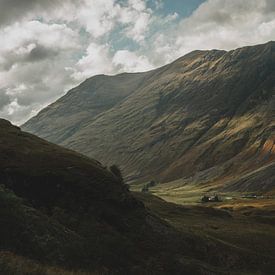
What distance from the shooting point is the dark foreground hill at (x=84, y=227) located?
3059 cm

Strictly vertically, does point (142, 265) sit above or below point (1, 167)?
below

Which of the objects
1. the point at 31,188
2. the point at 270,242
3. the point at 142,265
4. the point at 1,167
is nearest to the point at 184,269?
the point at 142,265

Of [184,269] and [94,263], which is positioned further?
[184,269]

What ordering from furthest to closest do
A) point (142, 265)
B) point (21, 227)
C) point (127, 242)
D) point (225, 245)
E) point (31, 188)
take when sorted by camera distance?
point (225, 245)
point (31, 188)
point (127, 242)
point (142, 265)
point (21, 227)

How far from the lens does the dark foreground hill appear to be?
30.6 m

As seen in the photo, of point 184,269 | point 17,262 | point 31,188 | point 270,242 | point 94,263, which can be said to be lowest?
point 270,242

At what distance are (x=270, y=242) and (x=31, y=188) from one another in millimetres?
34256

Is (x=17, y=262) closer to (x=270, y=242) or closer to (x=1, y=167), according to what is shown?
(x=1, y=167)

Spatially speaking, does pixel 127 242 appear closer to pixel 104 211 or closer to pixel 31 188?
pixel 104 211

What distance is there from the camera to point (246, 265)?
146 ft

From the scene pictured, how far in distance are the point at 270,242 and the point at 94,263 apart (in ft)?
114

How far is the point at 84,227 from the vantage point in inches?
1443

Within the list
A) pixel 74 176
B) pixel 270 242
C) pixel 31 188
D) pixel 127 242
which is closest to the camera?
pixel 127 242

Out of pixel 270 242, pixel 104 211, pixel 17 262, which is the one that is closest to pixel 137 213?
pixel 104 211
